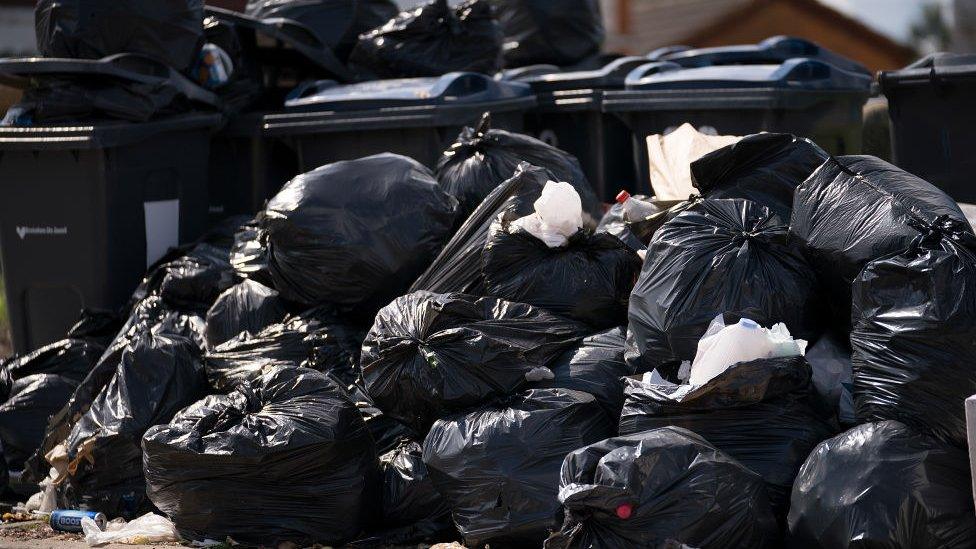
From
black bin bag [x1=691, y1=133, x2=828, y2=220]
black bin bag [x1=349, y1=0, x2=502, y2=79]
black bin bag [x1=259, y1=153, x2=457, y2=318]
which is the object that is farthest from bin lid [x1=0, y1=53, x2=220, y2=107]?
black bin bag [x1=691, y1=133, x2=828, y2=220]

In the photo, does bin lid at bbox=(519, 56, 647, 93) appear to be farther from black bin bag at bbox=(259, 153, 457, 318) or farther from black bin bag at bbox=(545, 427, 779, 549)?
black bin bag at bbox=(545, 427, 779, 549)

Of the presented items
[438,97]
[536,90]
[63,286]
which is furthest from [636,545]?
[536,90]

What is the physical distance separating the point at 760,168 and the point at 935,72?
938 mm

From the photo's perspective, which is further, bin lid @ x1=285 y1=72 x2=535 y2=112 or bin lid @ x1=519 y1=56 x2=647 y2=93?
bin lid @ x1=519 y1=56 x2=647 y2=93

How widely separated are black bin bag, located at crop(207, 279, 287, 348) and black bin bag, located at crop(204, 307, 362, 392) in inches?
4.4

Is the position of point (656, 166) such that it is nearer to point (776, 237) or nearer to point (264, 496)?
point (776, 237)

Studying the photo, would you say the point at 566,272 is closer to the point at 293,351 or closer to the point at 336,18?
the point at 293,351

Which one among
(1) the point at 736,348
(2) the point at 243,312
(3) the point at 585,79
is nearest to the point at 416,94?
(3) the point at 585,79

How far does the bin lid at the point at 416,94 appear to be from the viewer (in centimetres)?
512

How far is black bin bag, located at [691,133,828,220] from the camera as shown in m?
3.73

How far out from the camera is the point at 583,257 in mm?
3672

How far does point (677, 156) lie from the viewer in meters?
4.51

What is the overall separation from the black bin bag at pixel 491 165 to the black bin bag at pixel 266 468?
113 cm

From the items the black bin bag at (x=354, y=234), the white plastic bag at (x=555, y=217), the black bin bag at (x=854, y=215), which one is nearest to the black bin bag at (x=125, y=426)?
the black bin bag at (x=354, y=234)
